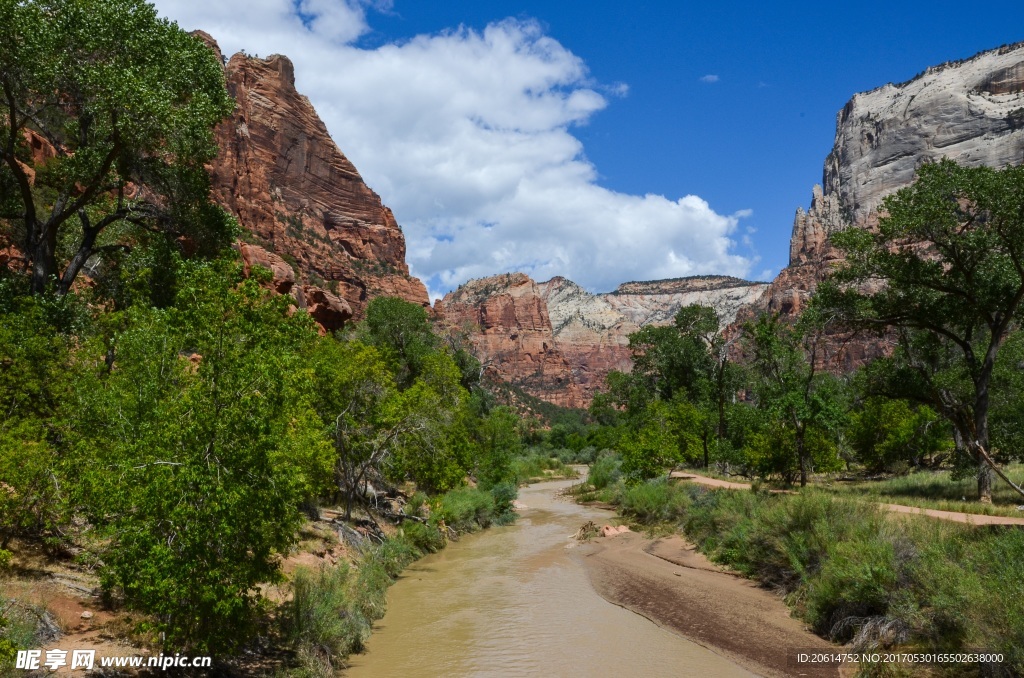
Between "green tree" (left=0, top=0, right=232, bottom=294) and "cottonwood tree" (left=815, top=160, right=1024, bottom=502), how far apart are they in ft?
67.6

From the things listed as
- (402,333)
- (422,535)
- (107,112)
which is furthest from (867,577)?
(402,333)

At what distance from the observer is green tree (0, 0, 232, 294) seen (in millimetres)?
13117

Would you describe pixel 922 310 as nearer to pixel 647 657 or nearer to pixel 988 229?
pixel 988 229

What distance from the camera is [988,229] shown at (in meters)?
17.9

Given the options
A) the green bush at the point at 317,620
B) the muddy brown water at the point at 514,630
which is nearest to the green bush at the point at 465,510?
the muddy brown water at the point at 514,630

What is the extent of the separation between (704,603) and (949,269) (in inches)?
567

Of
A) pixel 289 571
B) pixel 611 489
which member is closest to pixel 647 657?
pixel 289 571

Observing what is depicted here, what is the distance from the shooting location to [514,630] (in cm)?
1391

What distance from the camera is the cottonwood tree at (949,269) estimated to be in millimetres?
17406

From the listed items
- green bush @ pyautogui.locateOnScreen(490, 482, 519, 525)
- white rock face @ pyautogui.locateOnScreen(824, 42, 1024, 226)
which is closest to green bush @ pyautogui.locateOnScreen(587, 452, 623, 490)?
green bush @ pyautogui.locateOnScreen(490, 482, 519, 525)

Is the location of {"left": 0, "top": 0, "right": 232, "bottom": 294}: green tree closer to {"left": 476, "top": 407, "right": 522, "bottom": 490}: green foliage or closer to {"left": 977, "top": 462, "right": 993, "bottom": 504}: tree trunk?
{"left": 476, "top": 407, "right": 522, "bottom": 490}: green foliage

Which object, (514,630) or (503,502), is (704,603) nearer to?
(514,630)

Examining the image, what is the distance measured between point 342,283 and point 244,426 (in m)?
92.7

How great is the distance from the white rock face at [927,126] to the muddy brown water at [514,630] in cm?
16056
